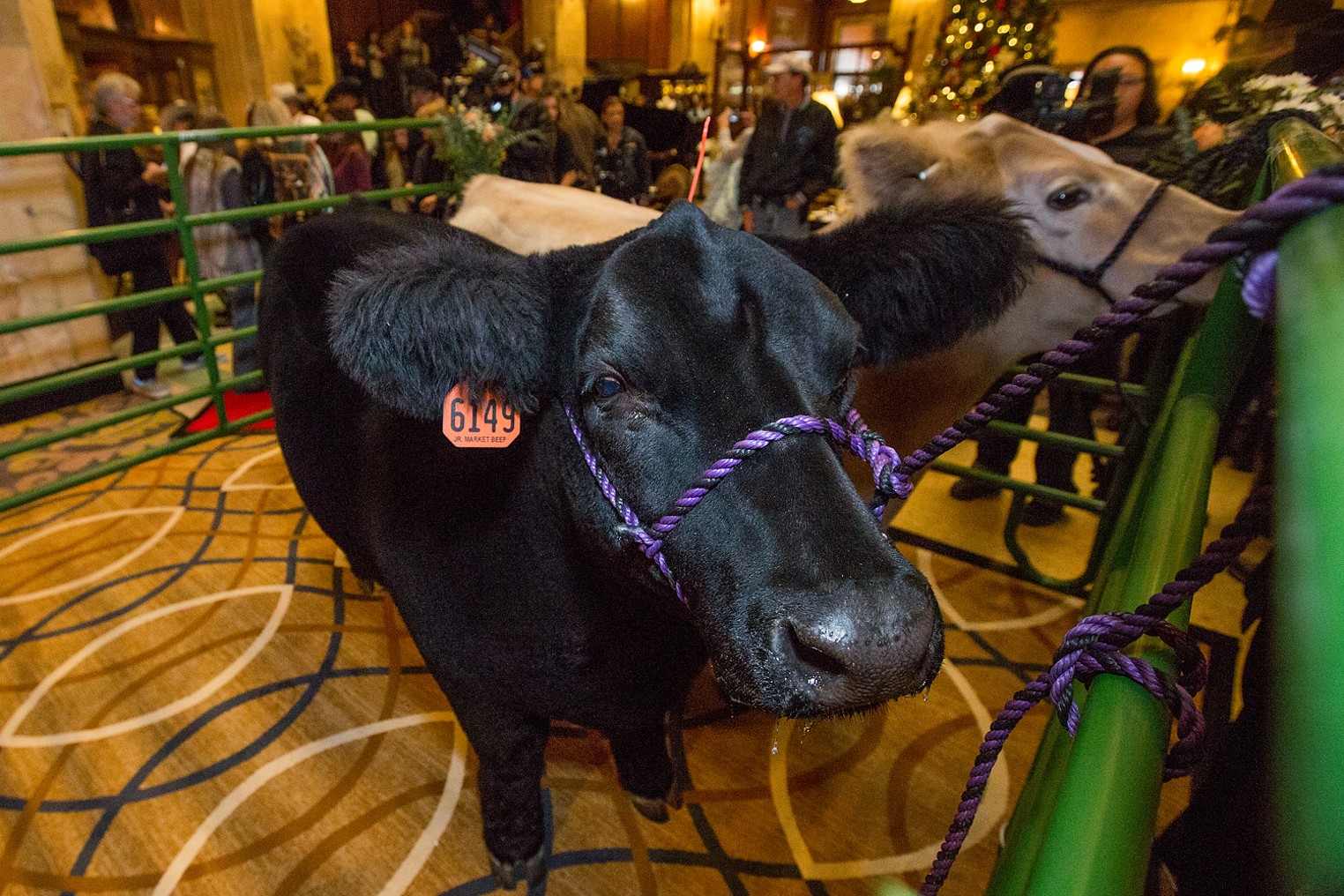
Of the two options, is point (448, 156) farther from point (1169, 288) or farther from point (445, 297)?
point (1169, 288)

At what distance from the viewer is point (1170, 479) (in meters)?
0.93

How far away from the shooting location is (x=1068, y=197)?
2232 mm

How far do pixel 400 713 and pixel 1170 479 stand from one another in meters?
2.15

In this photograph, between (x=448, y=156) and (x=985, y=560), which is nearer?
(x=985, y=560)

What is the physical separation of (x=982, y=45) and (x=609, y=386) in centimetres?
632

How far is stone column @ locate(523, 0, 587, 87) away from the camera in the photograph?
12.5 meters

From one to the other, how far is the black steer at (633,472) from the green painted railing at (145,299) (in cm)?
237

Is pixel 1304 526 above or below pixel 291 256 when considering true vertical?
above

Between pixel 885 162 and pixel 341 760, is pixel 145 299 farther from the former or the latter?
pixel 885 162

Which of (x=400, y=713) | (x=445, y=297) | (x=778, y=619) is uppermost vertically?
(x=445, y=297)

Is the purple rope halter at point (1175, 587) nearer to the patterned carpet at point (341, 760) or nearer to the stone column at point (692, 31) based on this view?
the patterned carpet at point (341, 760)

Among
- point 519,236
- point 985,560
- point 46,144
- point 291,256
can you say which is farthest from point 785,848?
point 46,144

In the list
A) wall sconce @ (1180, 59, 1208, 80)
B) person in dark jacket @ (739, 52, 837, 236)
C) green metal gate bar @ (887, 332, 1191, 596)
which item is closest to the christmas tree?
person in dark jacket @ (739, 52, 837, 236)

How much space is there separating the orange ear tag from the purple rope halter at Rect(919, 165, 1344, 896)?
2.75ft
